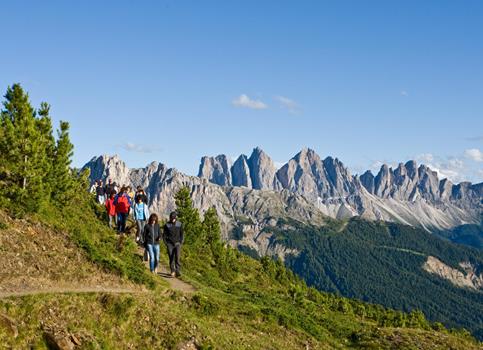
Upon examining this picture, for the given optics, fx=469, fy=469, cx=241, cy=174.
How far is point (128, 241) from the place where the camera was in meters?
35.0

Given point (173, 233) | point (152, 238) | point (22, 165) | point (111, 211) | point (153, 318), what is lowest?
point (153, 318)

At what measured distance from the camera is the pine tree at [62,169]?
35.9m

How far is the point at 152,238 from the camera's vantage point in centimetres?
3027

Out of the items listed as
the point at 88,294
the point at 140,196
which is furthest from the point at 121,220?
the point at 88,294

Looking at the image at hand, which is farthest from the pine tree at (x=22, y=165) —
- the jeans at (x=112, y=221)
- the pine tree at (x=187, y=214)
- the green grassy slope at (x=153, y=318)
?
the pine tree at (x=187, y=214)

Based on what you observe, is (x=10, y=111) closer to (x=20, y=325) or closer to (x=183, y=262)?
(x=183, y=262)

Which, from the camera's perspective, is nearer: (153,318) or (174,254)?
(153,318)

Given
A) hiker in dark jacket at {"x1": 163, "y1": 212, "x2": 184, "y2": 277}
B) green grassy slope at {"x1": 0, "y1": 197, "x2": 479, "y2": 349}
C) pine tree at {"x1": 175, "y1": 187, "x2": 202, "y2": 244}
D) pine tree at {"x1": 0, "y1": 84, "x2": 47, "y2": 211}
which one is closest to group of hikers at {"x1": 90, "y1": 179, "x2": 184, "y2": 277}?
hiker in dark jacket at {"x1": 163, "y1": 212, "x2": 184, "y2": 277}

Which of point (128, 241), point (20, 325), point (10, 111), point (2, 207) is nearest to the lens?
point (20, 325)

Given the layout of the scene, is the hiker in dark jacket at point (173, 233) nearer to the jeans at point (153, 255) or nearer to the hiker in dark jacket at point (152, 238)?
the hiker in dark jacket at point (152, 238)

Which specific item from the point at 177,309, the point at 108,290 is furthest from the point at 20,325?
the point at 177,309

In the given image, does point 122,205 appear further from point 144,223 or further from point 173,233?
point 173,233

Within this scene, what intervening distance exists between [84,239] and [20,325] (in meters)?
11.1

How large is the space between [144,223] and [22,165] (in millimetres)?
10134
